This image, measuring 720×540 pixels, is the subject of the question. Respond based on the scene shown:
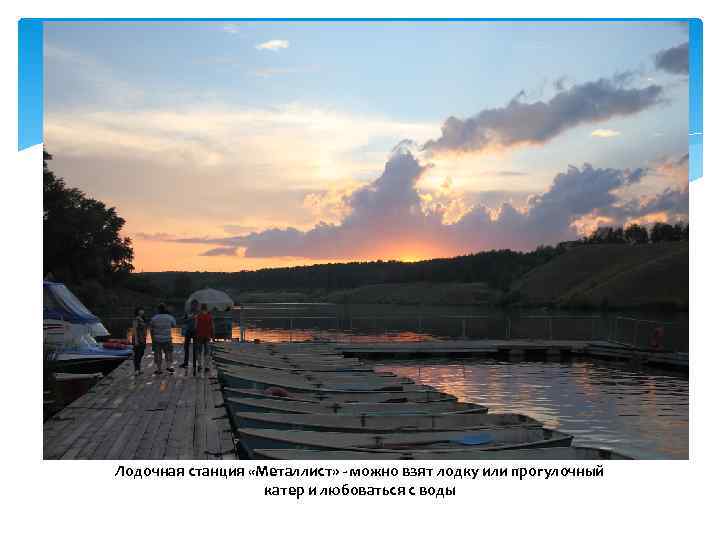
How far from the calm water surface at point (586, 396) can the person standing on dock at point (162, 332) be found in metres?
9.13

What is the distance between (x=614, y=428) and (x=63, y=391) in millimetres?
13763

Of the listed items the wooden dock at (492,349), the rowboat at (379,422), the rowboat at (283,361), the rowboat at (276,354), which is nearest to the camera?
the rowboat at (379,422)

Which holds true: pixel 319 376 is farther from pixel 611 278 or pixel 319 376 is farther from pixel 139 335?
pixel 611 278

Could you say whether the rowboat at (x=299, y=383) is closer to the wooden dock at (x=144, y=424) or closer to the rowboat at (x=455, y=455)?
the wooden dock at (x=144, y=424)

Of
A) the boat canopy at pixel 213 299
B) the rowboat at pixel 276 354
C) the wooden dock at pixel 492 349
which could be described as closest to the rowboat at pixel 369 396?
the rowboat at pixel 276 354

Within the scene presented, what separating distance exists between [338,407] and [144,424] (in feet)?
12.1

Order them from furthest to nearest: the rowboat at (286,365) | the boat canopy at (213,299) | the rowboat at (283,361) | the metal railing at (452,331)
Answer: the boat canopy at (213,299) < the metal railing at (452,331) < the rowboat at (283,361) < the rowboat at (286,365)

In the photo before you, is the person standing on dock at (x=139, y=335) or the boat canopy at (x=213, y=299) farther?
the boat canopy at (x=213, y=299)

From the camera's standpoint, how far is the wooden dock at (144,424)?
11.4 meters

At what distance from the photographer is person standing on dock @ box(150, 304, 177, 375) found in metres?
19.4

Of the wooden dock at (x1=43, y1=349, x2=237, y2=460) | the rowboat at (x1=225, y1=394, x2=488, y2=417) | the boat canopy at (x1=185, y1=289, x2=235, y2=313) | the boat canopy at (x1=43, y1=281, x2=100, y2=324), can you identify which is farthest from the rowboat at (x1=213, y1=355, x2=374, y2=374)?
the boat canopy at (x1=185, y1=289, x2=235, y2=313)

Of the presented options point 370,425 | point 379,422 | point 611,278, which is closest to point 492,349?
point 379,422
